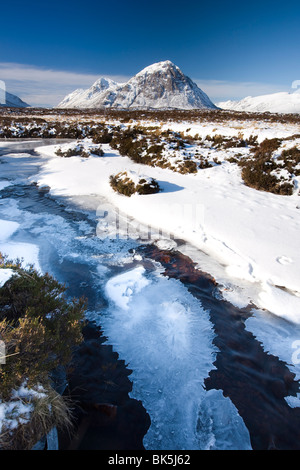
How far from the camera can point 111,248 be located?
21.9 ft

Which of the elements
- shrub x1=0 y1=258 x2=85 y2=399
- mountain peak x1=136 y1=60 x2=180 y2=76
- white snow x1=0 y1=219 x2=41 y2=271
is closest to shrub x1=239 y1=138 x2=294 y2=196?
white snow x1=0 y1=219 x2=41 y2=271

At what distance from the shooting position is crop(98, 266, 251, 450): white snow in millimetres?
2768

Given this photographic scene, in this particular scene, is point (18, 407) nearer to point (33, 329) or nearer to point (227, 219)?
point (33, 329)

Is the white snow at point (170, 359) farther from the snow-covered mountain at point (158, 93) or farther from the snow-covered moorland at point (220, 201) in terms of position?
the snow-covered mountain at point (158, 93)

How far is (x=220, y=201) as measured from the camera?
30.0 ft

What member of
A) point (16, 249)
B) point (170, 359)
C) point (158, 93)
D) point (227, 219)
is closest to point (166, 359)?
point (170, 359)

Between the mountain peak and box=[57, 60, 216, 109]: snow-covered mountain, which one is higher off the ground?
the mountain peak

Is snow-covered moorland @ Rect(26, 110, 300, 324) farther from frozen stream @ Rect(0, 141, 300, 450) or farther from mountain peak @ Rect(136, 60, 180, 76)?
mountain peak @ Rect(136, 60, 180, 76)

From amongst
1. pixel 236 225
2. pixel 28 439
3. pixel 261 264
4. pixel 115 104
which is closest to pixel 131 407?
pixel 28 439

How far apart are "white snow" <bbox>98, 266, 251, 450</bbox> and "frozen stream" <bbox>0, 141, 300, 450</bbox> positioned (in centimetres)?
1

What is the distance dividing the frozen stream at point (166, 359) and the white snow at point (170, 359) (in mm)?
13

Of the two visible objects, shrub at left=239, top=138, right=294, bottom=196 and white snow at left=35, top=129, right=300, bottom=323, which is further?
shrub at left=239, top=138, right=294, bottom=196

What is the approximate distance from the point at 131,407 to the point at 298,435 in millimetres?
1932

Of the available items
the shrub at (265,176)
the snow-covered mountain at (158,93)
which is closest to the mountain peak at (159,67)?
the snow-covered mountain at (158,93)
